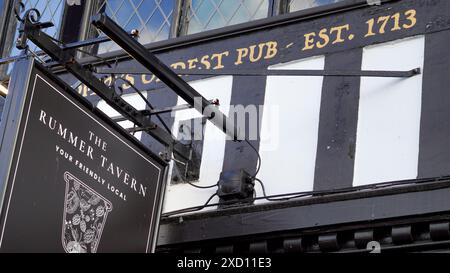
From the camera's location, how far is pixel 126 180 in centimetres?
830

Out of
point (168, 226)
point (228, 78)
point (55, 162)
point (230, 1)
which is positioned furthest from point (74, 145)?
point (230, 1)

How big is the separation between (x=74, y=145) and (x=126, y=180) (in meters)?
0.57

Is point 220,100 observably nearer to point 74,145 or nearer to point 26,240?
point 74,145

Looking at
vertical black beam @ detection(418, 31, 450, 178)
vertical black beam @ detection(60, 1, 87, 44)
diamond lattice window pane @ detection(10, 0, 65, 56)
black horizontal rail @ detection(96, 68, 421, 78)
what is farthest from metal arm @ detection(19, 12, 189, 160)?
diamond lattice window pane @ detection(10, 0, 65, 56)

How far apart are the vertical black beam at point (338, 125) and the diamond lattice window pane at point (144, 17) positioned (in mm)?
1874

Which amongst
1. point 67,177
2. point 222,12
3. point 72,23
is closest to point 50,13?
point 72,23

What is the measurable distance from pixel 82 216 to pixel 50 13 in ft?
13.5

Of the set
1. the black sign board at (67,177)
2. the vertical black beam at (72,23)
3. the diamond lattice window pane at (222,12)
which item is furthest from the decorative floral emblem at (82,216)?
the vertical black beam at (72,23)

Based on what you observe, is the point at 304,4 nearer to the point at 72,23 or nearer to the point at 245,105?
the point at 245,105

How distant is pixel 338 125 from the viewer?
9086 millimetres

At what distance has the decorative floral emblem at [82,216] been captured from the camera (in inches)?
306

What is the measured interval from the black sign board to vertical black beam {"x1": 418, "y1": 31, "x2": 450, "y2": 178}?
1.92 m

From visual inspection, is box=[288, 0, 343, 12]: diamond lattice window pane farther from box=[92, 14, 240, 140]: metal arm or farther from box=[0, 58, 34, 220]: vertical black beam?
box=[0, 58, 34, 220]: vertical black beam

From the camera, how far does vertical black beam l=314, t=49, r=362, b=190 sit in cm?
891
